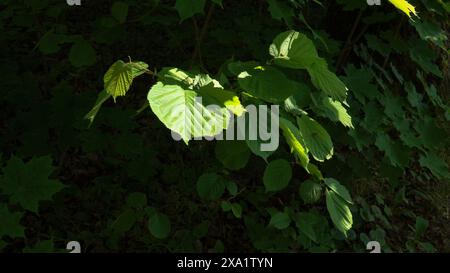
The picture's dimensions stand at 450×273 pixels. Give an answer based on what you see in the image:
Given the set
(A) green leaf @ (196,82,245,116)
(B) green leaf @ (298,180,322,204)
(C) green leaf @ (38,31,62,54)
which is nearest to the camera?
(A) green leaf @ (196,82,245,116)

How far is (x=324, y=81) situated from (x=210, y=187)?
45.2 inches

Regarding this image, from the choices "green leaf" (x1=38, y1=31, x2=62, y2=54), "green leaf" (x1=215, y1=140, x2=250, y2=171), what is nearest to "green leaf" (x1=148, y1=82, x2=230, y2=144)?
"green leaf" (x1=215, y1=140, x2=250, y2=171)

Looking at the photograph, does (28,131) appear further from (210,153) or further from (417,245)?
(417,245)

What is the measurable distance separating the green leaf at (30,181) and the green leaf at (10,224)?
95mm

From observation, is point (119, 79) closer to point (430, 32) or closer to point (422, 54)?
point (430, 32)

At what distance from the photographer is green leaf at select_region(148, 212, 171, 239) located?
235 cm

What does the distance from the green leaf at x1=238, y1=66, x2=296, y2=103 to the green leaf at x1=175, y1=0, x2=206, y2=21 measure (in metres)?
0.44

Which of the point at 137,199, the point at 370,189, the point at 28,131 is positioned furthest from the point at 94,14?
the point at 370,189

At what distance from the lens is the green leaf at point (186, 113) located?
3.42 feet

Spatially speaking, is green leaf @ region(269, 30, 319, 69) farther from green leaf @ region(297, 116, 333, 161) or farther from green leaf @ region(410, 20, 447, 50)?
green leaf @ region(410, 20, 447, 50)

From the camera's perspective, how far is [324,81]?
1.38 m

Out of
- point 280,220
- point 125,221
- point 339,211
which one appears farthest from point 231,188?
point 339,211

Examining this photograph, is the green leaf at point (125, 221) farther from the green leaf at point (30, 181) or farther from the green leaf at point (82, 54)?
the green leaf at point (82, 54)

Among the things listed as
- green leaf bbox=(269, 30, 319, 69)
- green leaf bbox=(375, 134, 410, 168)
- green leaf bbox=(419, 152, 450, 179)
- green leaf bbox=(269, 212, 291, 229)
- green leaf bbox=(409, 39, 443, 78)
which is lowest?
green leaf bbox=(269, 212, 291, 229)
